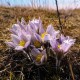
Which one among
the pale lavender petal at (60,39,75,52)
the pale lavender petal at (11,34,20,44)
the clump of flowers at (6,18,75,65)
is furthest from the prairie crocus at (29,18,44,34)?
the pale lavender petal at (60,39,75,52)

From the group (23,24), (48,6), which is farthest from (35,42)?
(48,6)

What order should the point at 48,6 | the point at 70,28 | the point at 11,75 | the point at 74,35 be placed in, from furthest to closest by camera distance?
the point at 48,6 → the point at 70,28 → the point at 74,35 → the point at 11,75

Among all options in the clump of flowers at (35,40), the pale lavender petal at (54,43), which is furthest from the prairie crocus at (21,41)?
the pale lavender petal at (54,43)

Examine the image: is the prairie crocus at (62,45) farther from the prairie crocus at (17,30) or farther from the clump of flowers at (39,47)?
the prairie crocus at (17,30)

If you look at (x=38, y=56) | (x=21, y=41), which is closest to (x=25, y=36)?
(x=21, y=41)

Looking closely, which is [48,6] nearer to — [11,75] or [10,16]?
[10,16]

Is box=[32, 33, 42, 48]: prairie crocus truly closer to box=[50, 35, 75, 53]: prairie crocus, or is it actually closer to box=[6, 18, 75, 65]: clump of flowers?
box=[6, 18, 75, 65]: clump of flowers

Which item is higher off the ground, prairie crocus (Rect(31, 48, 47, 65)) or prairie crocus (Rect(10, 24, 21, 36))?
prairie crocus (Rect(10, 24, 21, 36))

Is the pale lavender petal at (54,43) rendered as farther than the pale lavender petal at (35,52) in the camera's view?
No
